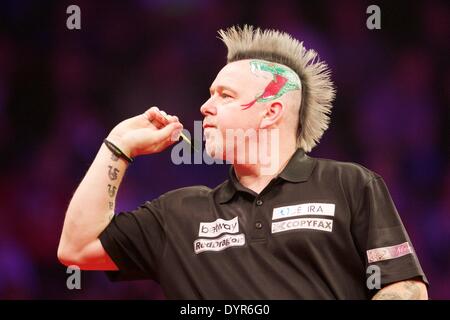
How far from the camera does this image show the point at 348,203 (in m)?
2.06

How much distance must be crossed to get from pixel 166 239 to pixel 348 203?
21.7 inches

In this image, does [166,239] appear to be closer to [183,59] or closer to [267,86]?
[267,86]

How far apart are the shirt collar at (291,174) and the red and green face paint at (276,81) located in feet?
0.62

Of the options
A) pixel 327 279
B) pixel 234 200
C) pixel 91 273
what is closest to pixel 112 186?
pixel 234 200

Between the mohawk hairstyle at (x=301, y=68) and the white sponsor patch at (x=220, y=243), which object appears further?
the mohawk hairstyle at (x=301, y=68)

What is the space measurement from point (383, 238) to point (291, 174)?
0.34 metres

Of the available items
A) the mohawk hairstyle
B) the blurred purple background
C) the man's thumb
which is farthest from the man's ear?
the blurred purple background

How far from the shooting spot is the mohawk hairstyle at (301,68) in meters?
2.34

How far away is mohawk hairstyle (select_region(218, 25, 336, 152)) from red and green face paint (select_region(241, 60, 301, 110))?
38 millimetres

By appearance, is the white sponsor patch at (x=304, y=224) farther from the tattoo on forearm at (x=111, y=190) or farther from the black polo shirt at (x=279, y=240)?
the tattoo on forearm at (x=111, y=190)

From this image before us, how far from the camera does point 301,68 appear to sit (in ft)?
7.74

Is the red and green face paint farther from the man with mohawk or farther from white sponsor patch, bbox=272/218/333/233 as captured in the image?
white sponsor patch, bbox=272/218/333/233

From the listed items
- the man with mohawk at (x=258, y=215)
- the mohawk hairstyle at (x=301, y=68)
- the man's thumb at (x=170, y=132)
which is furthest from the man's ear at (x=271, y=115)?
the man's thumb at (x=170, y=132)

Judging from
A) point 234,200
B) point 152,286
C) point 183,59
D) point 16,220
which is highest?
point 183,59
